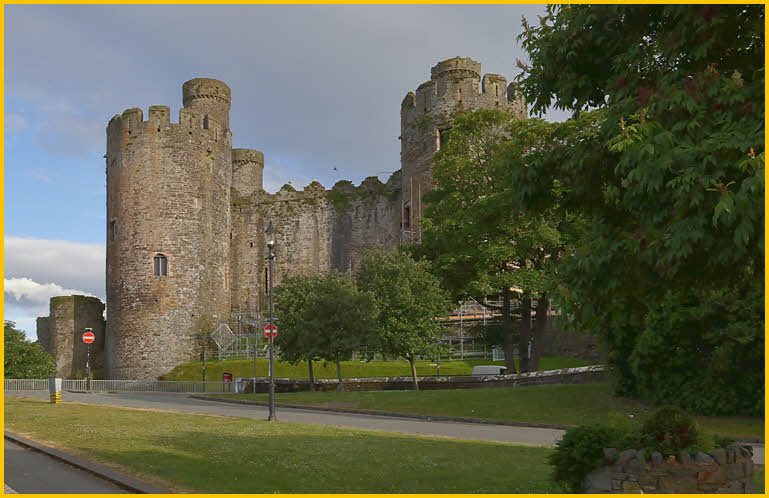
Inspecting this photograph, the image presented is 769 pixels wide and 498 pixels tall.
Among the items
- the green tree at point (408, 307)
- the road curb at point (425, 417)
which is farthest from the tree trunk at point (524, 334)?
the road curb at point (425, 417)

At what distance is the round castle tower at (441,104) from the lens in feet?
164

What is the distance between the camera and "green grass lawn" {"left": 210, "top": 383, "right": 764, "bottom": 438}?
21125 millimetres

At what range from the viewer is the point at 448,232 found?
124 feet

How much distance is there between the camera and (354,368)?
138ft

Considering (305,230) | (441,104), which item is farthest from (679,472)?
(305,230)

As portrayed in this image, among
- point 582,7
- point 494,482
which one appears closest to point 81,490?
point 494,482

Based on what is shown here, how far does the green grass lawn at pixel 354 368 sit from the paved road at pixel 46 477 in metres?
23.6

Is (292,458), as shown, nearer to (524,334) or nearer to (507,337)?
(507,337)

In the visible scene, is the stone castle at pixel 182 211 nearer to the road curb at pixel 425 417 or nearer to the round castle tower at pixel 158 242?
the round castle tower at pixel 158 242

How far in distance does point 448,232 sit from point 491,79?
16.7m

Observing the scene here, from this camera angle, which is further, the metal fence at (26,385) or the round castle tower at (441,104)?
the round castle tower at (441,104)

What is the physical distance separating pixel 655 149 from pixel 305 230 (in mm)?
53412

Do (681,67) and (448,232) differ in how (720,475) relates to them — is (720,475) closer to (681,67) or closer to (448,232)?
(681,67)

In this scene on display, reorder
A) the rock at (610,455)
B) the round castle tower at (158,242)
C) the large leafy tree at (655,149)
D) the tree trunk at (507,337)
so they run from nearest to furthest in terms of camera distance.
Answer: the large leafy tree at (655,149) < the rock at (610,455) < the tree trunk at (507,337) < the round castle tower at (158,242)
